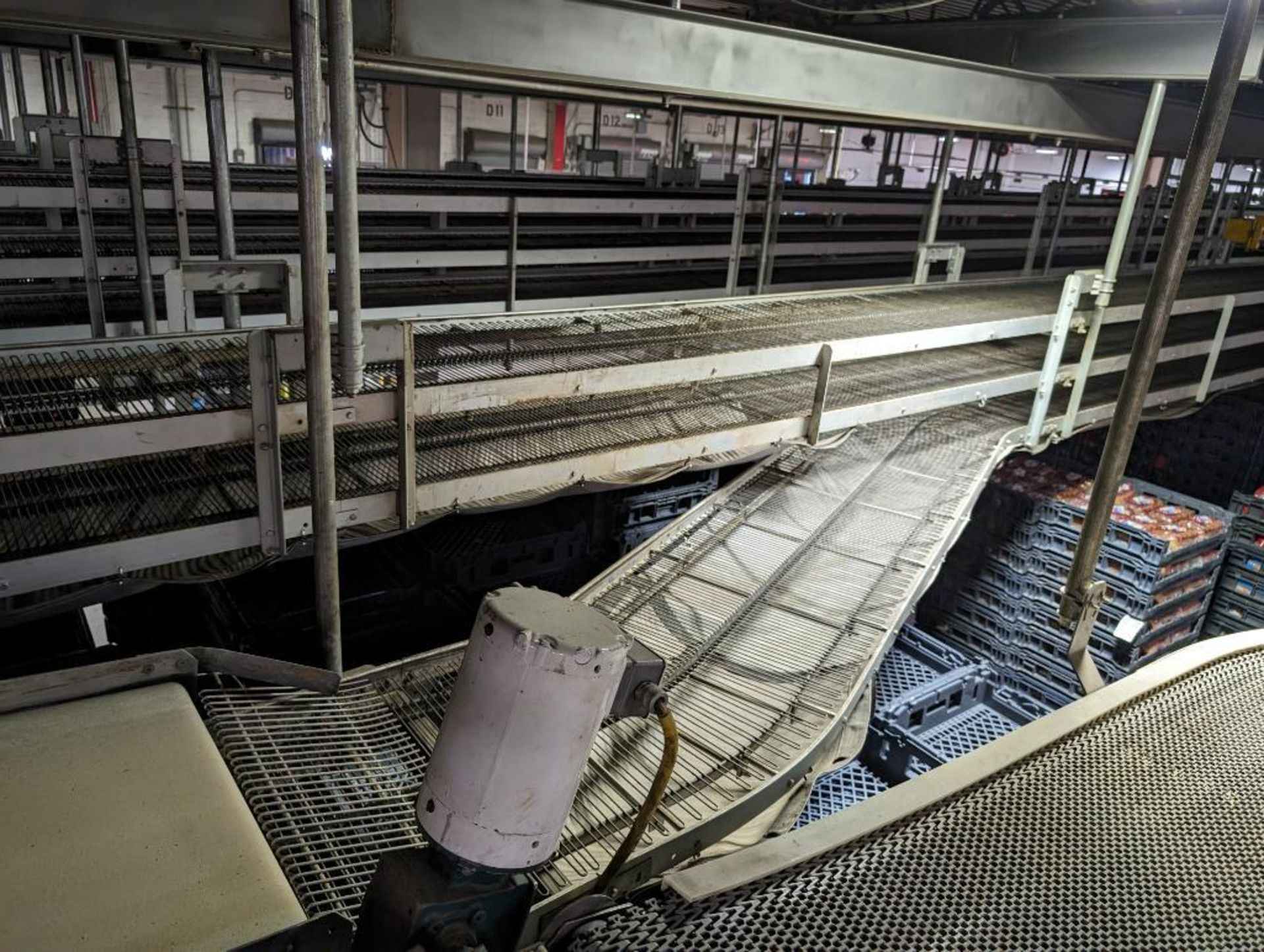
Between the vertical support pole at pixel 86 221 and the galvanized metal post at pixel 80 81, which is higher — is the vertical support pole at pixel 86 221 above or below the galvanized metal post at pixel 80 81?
below

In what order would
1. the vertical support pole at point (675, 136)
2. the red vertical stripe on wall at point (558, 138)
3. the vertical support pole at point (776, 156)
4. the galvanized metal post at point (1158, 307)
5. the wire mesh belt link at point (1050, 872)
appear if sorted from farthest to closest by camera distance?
the red vertical stripe on wall at point (558, 138) < the vertical support pole at point (675, 136) < the vertical support pole at point (776, 156) < the galvanized metal post at point (1158, 307) < the wire mesh belt link at point (1050, 872)

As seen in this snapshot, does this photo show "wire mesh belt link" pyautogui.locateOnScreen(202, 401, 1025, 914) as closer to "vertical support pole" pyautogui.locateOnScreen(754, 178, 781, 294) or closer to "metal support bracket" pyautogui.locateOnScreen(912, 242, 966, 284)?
"metal support bracket" pyautogui.locateOnScreen(912, 242, 966, 284)

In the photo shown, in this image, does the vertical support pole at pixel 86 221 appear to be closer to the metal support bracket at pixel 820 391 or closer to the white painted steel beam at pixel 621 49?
the white painted steel beam at pixel 621 49

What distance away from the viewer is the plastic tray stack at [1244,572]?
16.1 ft

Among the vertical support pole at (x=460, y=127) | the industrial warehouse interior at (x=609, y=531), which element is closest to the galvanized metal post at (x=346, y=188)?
the industrial warehouse interior at (x=609, y=531)

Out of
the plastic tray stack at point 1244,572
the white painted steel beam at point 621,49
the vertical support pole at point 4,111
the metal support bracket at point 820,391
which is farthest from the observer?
the vertical support pole at point 4,111

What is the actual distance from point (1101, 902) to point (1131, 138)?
166 inches

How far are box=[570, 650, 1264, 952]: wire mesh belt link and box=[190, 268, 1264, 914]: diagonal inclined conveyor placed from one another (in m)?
0.83

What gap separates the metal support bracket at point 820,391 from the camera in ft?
9.61

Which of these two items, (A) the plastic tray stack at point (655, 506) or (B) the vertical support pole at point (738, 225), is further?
(B) the vertical support pole at point (738, 225)

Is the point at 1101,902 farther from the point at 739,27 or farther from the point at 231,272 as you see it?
the point at 739,27

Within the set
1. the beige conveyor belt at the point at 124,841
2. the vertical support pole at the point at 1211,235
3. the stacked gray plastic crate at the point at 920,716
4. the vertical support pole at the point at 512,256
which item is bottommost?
the stacked gray plastic crate at the point at 920,716

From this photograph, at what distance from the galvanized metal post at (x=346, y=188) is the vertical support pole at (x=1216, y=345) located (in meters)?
4.50

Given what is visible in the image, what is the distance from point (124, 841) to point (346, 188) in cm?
120
